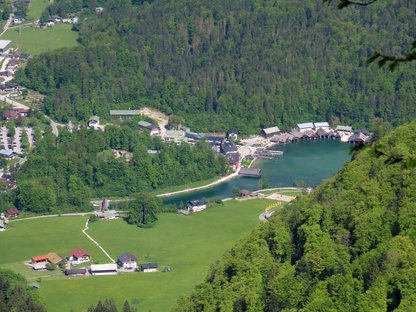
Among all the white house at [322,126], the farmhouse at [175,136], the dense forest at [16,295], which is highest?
the dense forest at [16,295]

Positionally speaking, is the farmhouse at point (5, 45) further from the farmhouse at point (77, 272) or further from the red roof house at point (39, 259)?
the farmhouse at point (77, 272)

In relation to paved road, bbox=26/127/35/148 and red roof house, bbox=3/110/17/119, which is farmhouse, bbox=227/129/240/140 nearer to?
paved road, bbox=26/127/35/148

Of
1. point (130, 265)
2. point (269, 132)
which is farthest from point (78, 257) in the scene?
point (269, 132)

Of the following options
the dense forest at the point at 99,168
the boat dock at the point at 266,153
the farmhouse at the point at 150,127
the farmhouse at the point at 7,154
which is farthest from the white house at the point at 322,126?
the farmhouse at the point at 7,154

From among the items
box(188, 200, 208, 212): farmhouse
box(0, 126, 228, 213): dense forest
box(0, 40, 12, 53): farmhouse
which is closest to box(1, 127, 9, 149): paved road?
box(0, 126, 228, 213): dense forest

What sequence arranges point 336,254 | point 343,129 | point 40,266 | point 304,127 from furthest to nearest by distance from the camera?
point 343,129
point 304,127
point 40,266
point 336,254

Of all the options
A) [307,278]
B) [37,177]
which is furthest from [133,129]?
[307,278]

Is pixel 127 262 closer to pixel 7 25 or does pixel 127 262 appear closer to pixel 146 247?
pixel 146 247
